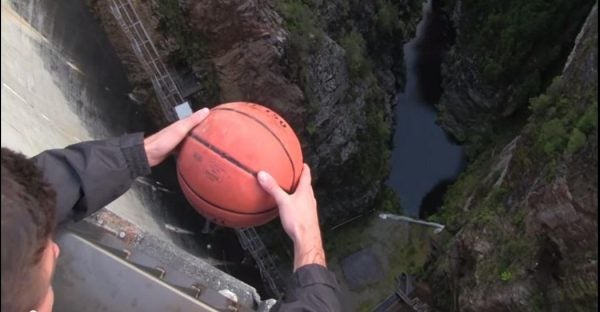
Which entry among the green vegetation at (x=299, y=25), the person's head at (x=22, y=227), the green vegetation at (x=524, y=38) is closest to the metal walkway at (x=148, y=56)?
the green vegetation at (x=299, y=25)

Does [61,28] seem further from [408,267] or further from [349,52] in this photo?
[408,267]

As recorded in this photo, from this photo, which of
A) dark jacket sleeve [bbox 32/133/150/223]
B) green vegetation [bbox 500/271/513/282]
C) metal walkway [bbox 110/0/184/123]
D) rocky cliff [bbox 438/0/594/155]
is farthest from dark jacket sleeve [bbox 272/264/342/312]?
rocky cliff [bbox 438/0/594/155]

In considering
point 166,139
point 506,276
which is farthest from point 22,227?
point 506,276

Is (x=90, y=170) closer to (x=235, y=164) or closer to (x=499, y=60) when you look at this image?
(x=235, y=164)

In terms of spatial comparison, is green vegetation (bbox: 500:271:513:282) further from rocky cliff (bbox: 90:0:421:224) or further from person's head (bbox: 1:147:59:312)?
person's head (bbox: 1:147:59:312)

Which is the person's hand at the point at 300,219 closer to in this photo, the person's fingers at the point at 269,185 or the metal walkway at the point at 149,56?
the person's fingers at the point at 269,185

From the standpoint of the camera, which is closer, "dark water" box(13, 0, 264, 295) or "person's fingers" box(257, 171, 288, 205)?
"person's fingers" box(257, 171, 288, 205)
